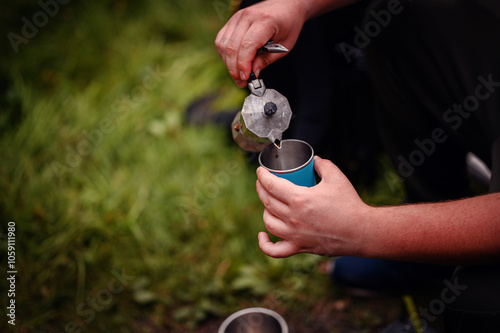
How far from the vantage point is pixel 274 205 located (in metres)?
1.17

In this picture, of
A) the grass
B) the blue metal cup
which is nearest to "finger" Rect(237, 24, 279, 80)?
the blue metal cup

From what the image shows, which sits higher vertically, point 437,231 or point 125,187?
point 437,231

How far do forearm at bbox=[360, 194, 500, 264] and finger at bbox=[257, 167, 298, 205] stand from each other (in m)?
0.20

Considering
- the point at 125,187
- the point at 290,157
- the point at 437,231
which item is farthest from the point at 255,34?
the point at 125,187

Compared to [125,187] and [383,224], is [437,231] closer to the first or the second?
[383,224]

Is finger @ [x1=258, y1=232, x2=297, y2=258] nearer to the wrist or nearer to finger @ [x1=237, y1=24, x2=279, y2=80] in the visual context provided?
the wrist

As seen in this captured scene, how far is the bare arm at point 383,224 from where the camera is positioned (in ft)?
3.50

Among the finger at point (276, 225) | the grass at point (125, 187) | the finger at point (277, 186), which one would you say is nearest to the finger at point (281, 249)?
the finger at point (276, 225)

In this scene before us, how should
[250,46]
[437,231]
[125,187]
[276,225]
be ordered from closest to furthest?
[437,231] → [276,225] → [250,46] → [125,187]

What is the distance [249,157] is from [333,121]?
0.52 m

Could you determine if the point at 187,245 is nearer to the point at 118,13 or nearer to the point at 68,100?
the point at 68,100

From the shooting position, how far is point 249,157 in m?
2.41

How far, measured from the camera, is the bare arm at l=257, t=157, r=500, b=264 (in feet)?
3.50

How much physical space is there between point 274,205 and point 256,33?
1.77ft
